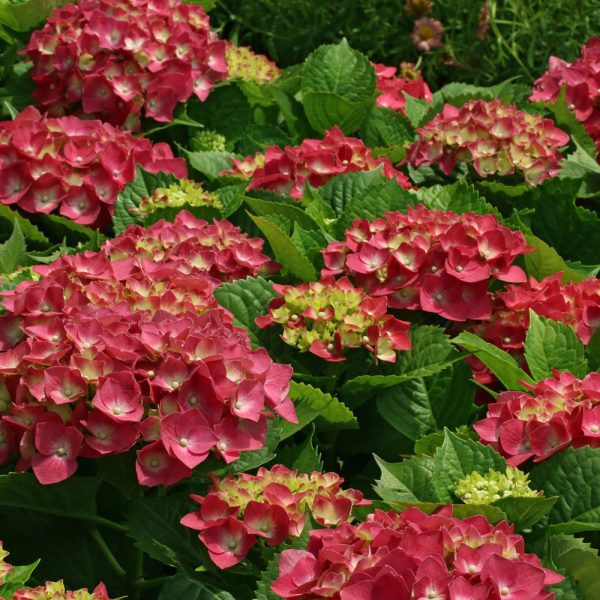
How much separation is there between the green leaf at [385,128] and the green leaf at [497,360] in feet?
4.22

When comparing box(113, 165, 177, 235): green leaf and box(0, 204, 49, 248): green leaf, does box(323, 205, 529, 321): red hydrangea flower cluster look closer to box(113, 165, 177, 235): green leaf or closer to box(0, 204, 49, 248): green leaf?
box(113, 165, 177, 235): green leaf

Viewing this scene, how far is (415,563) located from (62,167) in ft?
5.14

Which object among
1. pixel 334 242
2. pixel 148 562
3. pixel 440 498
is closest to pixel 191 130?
pixel 334 242

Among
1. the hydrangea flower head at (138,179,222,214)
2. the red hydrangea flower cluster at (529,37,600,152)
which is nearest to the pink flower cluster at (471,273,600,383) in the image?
the hydrangea flower head at (138,179,222,214)

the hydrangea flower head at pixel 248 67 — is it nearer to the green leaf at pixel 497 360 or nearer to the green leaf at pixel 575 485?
the green leaf at pixel 497 360

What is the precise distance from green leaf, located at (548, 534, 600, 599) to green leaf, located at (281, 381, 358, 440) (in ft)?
1.60

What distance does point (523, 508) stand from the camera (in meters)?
1.70

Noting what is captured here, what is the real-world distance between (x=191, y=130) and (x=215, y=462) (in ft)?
5.52

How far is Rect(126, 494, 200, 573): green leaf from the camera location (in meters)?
1.75

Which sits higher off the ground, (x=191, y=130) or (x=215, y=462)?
(x=215, y=462)

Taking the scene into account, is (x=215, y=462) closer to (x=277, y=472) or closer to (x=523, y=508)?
(x=277, y=472)

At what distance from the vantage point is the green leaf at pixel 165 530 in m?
1.75

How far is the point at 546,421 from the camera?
188cm

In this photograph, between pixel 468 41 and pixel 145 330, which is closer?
pixel 145 330
